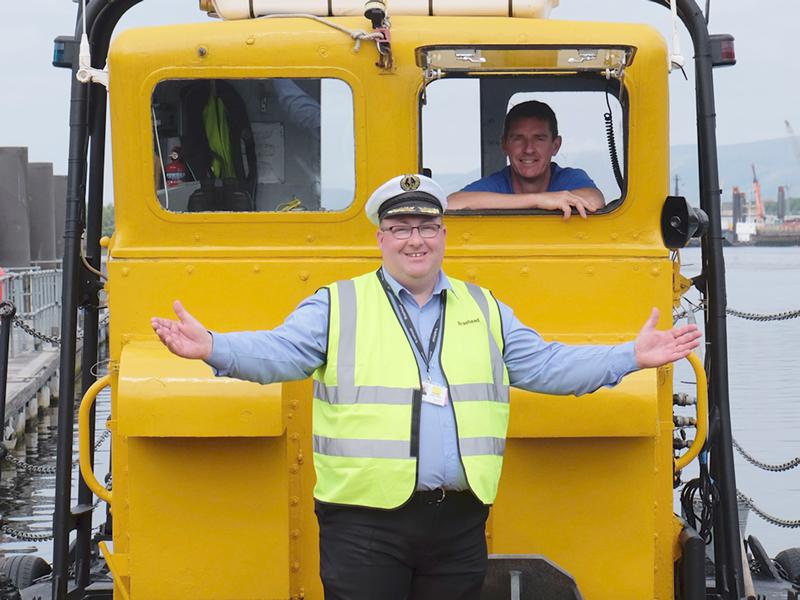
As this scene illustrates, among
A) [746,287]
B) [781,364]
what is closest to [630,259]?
[781,364]

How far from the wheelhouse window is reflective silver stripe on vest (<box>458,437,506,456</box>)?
4.47 feet

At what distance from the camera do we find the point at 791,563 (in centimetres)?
686

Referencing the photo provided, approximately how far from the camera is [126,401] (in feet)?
15.2

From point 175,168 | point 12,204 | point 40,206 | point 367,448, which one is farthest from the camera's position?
point 40,206

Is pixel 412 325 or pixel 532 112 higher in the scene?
pixel 532 112

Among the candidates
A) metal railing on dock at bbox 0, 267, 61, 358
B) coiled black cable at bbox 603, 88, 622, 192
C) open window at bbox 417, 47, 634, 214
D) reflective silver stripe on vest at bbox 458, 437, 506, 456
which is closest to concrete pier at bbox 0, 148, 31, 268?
metal railing on dock at bbox 0, 267, 61, 358

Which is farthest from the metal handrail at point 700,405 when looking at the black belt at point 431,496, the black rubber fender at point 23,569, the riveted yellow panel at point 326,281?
the black rubber fender at point 23,569

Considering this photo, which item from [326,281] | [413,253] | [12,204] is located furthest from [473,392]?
[12,204]

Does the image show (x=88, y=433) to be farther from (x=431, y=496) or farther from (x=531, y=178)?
(x=531, y=178)

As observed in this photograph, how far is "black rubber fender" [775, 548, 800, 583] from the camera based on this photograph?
6.78m

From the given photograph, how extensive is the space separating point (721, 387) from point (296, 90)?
216cm

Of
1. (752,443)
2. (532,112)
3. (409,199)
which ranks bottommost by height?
(752,443)

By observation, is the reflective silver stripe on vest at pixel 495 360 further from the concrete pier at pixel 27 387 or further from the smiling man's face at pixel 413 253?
the concrete pier at pixel 27 387

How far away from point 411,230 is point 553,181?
50.1 inches
